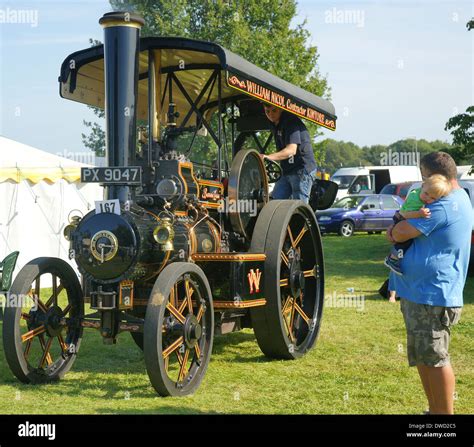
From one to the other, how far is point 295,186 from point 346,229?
15.6 metres

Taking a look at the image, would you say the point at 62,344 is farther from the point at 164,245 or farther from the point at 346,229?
the point at 346,229

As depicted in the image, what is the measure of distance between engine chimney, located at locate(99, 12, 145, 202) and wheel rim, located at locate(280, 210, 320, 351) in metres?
1.63

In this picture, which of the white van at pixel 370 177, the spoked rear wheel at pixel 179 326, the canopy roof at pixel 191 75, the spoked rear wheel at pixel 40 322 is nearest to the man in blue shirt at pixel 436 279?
the spoked rear wheel at pixel 179 326

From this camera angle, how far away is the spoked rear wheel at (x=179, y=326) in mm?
4305

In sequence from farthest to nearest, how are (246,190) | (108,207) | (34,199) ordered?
(34,199) → (246,190) → (108,207)

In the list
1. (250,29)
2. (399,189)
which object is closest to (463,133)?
(399,189)

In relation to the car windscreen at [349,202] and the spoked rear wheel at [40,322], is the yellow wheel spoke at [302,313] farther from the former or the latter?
the car windscreen at [349,202]

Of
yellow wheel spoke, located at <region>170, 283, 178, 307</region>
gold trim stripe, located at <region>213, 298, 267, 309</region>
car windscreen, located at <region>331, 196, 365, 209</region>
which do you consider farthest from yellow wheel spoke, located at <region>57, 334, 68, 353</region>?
car windscreen, located at <region>331, 196, 365, 209</region>

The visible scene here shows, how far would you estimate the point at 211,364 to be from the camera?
5707mm

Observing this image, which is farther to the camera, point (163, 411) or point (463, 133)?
point (463, 133)

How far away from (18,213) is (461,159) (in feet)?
27.5

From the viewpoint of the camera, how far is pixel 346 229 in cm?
2191

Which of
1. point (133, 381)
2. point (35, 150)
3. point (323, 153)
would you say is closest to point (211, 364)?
point (133, 381)

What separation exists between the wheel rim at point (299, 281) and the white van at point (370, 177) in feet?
77.7
